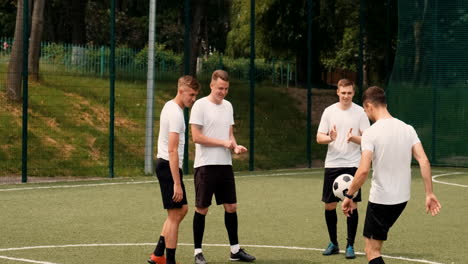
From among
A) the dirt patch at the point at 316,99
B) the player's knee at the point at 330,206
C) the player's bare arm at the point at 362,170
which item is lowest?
the player's knee at the point at 330,206

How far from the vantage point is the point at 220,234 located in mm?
11875

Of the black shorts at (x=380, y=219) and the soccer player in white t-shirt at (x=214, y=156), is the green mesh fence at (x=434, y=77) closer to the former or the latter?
the soccer player in white t-shirt at (x=214, y=156)

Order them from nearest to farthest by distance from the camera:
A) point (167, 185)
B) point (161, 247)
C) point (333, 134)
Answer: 1. point (167, 185)
2. point (161, 247)
3. point (333, 134)

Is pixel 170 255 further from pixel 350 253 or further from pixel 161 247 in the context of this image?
pixel 350 253

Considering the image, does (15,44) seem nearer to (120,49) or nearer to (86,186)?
(120,49)

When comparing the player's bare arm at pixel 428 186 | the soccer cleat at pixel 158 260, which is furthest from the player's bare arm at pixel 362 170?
the soccer cleat at pixel 158 260

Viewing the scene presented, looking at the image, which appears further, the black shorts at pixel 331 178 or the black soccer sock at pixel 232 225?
the black shorts at pixel 331 178

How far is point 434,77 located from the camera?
75.2 feet

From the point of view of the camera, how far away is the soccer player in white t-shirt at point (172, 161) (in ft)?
30.0

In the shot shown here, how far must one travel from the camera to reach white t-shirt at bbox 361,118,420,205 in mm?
7805

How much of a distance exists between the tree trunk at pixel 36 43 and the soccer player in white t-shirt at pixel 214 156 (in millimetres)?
12464

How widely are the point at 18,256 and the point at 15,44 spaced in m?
13.6

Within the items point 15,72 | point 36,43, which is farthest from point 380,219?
point 36,43

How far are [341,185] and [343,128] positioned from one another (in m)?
1.03
